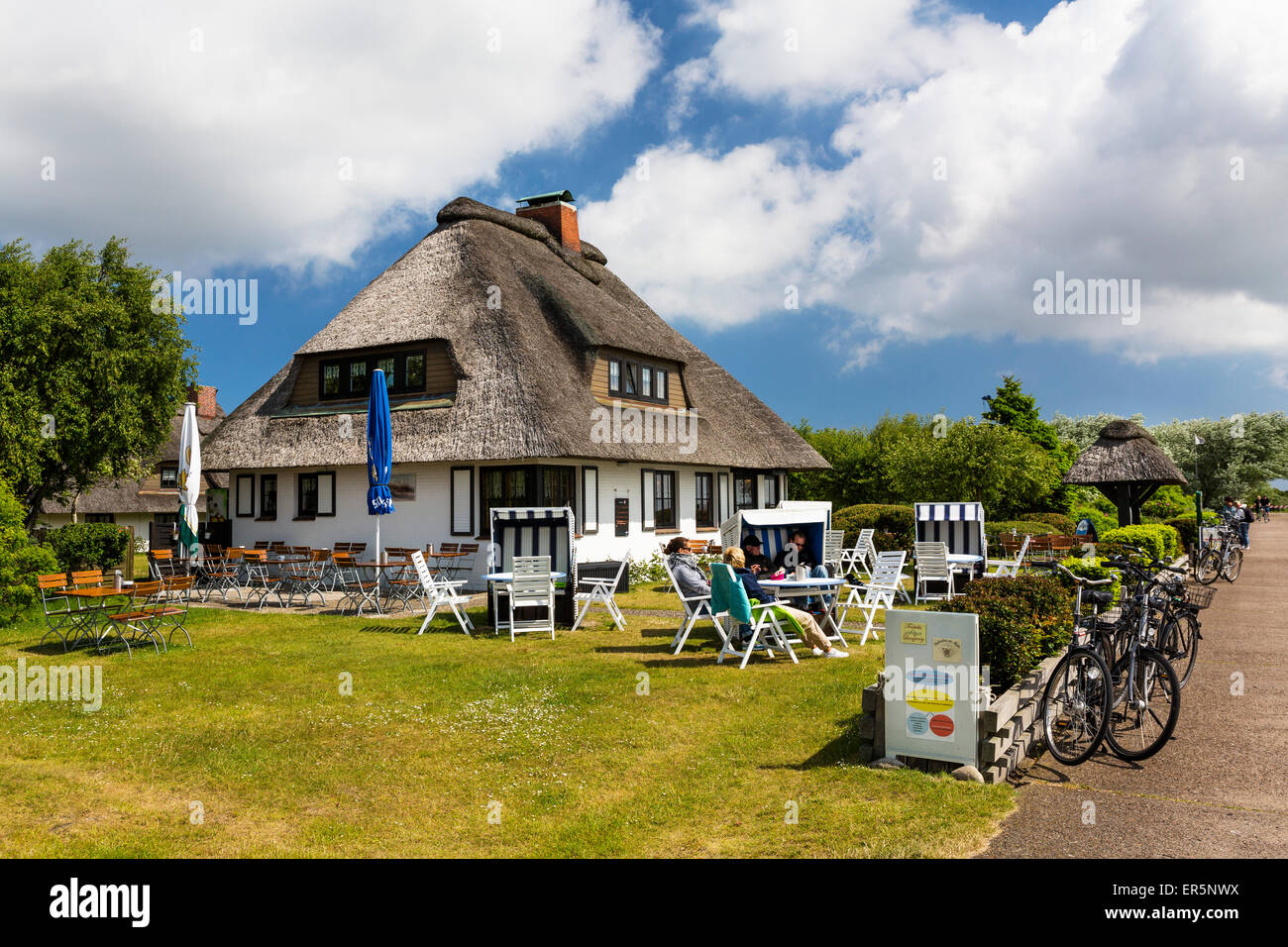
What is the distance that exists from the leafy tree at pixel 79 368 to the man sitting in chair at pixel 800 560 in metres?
21.0

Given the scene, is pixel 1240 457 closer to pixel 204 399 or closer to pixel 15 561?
pixel 204 399

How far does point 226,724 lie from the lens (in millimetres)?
7383

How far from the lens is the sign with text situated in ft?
18.3

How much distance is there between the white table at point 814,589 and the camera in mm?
10344

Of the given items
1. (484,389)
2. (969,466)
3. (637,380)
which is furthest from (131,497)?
(969,466)

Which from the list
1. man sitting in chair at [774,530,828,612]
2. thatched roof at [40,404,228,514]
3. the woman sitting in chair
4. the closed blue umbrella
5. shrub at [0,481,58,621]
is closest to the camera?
the woman sitting in chair

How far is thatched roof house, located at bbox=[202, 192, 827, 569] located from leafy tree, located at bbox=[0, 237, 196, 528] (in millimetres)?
4714

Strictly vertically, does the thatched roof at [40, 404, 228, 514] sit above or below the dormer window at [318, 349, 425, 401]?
below

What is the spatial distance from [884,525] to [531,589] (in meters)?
14.9

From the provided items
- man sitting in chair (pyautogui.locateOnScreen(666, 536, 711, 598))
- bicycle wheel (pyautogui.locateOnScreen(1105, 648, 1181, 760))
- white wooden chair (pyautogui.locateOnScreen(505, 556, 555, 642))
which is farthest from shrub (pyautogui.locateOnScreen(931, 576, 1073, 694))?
white wooden chair (pyautogui.locateOnScreen(505, 556, 555, 642))

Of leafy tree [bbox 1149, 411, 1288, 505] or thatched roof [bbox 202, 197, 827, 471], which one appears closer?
thatched roof [bbox 202, 197, 827, 471]

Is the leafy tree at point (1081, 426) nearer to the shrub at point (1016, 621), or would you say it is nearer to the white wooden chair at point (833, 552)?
the white wooden chair at point (833, 552)

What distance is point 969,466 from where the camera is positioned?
2750 cm

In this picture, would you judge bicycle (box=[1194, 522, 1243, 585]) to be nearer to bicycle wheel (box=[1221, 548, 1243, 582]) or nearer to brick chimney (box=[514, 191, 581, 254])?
bicycle wheel (box=[1221, 548, 1243, 582])
